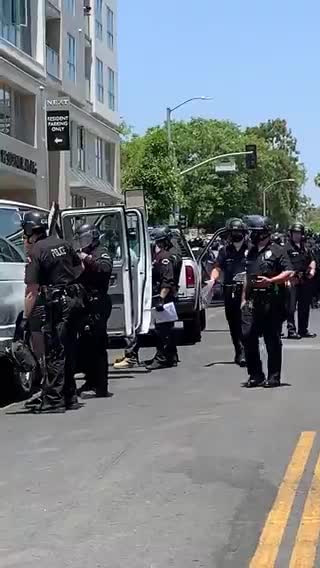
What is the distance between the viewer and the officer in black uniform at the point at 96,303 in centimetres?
1087

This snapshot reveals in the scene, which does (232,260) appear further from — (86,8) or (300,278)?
(86,8)

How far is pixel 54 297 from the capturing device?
997 cm

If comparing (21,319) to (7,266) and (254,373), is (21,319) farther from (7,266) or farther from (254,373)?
(254,373)

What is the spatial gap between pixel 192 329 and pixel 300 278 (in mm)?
2018

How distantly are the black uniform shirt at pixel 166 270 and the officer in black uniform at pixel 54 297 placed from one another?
3.52m

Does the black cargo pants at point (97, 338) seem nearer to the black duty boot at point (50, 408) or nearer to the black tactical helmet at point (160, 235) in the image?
the black duty boot at point (50, 408)

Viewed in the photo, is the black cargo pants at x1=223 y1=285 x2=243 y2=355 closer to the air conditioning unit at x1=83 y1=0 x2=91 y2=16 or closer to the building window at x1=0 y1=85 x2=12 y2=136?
the building window at x1=0 y1=85 x2=12 y2=136

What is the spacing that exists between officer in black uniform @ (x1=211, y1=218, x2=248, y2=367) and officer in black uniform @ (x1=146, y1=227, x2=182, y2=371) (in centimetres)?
64

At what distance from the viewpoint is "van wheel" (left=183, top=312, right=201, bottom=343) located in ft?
56.1

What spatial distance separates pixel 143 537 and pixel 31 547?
0.63m

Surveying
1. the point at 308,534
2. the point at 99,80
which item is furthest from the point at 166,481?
the point at 99,80

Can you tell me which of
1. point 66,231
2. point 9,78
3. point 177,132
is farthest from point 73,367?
point 177,132

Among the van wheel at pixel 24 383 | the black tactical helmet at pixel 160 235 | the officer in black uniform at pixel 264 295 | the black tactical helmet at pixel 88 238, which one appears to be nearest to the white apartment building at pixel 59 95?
the black tactical helmet at pixel 160 235

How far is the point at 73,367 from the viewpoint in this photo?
10.3 m
